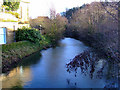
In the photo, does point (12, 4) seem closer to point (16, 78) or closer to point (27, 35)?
point (27, 35)

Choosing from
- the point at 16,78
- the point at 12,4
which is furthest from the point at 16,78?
the point at 12,4

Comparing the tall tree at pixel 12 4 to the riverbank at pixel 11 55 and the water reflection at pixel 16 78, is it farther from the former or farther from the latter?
the water reflection at pixel 16 78

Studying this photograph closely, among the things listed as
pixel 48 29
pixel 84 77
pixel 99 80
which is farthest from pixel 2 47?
pixel 48 29

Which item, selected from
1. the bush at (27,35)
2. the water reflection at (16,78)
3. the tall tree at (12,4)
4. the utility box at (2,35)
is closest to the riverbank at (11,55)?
the water reflection at (16,78)

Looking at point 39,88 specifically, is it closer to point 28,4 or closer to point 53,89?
point 53,89

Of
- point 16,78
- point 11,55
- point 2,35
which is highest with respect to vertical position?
point 2,35

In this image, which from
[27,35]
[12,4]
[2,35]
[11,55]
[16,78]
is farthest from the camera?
[27,35]

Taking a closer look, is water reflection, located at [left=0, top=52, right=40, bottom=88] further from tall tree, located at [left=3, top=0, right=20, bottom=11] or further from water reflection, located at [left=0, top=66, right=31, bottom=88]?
tall tree, located at [left=3, top=0, right=20, bottom=11]

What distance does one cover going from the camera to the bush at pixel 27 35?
14562mm

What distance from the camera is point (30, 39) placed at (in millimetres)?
15344

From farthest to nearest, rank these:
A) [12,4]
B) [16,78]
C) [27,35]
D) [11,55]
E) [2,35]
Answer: [27,35]
[12,4]
[2,35]
[11,55]
[16,78]

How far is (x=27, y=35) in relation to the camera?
15258mm

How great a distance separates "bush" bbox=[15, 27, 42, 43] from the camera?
14.6 meters

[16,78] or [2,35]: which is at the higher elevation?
[2,35]
